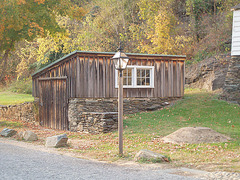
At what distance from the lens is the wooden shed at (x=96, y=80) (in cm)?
1636

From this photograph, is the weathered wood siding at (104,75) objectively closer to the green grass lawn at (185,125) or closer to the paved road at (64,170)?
the green grass lawn at (185,125)

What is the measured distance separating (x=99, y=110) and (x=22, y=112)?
6.99 meters

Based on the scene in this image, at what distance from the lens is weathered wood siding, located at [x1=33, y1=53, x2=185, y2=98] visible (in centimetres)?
1627

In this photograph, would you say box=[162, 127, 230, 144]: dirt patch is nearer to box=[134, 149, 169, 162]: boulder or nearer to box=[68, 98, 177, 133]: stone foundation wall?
box=[134, 149, 169, 162]: boulder

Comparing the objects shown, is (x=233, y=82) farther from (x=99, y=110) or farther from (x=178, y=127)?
(x=99, y=110)

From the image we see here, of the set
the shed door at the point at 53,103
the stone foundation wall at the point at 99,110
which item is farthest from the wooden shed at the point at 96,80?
the stone foundation wall at the point at 99,110

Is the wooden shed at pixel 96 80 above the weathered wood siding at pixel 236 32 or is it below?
below

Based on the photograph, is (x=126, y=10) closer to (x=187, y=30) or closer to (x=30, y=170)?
(x=187, y=30)

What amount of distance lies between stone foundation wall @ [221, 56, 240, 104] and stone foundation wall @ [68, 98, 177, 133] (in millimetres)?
3435

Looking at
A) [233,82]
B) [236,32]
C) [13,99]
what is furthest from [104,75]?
[13,99]

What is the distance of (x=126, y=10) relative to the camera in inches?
1208

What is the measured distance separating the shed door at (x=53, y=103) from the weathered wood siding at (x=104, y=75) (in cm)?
37

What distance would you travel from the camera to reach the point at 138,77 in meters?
18.1

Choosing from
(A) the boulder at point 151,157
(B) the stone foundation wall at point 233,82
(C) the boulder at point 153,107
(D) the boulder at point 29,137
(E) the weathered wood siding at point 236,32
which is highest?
(E) the weathered wood siding at point 236,32
